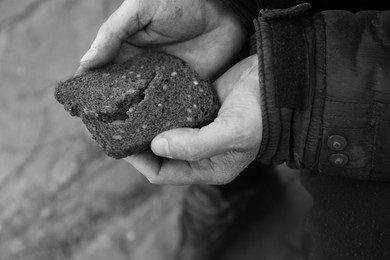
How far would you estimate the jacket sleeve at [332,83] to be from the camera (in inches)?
50.4

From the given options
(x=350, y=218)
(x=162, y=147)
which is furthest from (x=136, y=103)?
(x=350, y=218)

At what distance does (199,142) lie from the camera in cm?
137

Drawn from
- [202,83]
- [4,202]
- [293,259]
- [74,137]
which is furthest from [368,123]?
[4,202]

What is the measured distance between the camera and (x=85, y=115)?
5.17 ft

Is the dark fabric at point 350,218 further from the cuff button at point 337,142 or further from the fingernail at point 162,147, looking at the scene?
the fingernail at point 162,147

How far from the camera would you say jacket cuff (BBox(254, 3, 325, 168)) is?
4.30ft

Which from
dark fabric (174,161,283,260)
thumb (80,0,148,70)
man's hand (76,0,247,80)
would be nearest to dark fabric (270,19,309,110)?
man's hand (76,0,247,80)

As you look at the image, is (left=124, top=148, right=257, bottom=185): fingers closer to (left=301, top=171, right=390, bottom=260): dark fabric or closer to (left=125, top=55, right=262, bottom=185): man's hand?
(left=125, top=55, right=262, bottom=185): man's hand

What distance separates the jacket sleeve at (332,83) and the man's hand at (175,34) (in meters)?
0.35

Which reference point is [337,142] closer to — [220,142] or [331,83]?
[331,83]

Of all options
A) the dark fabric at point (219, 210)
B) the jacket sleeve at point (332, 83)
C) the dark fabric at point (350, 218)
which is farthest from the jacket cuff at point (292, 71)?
the dark fabric at point (219, 210)

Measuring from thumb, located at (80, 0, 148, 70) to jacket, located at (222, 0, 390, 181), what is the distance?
0.48 m

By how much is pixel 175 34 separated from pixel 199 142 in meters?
0.51

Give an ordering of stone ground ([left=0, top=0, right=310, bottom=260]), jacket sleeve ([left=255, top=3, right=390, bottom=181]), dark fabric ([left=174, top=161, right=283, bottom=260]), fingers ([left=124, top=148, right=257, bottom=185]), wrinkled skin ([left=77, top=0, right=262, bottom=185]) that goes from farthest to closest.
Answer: stone ground ([left=0, top=0, right=310, bottom=260]) < dark fabric ([left=174, top=161, right=283, bottom=260]) < fingers ([left=124, top=148, right=257, bottom=185]) < wrinkled skin ([left=77, top=0, right=262, bottom=185]) < jacket sleeve ([left=255, top=3, right=390, bottom=181])
